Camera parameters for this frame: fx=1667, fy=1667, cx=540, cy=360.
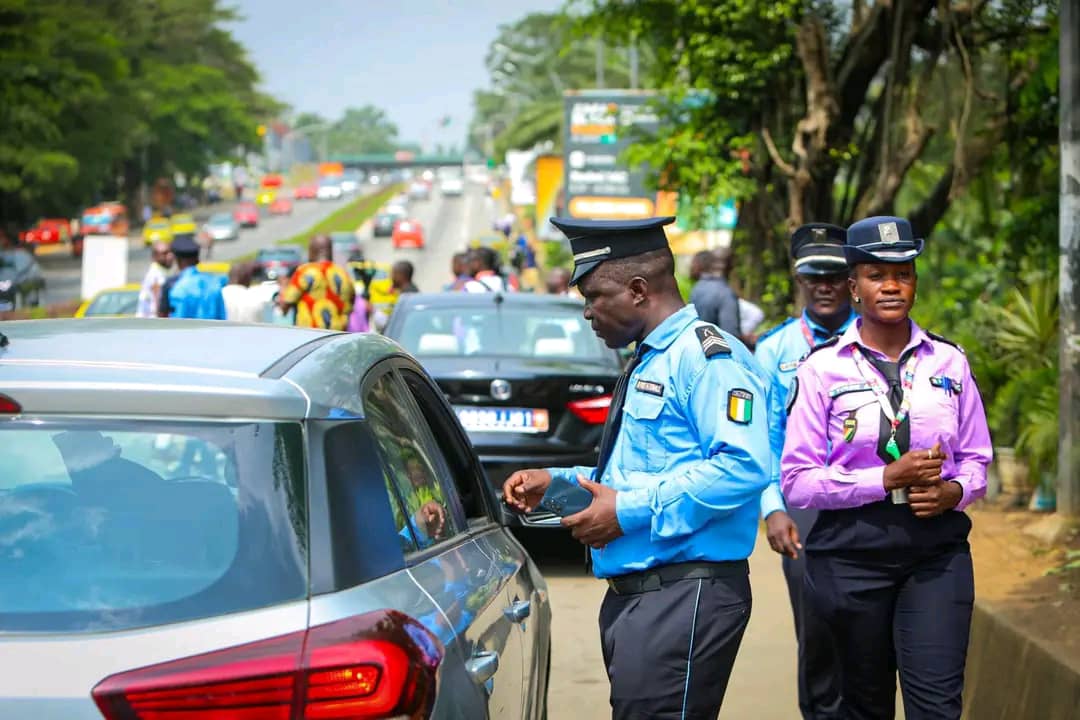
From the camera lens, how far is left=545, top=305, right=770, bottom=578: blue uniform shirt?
3756 millimetres

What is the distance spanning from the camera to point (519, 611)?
395cm

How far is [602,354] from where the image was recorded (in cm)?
1009

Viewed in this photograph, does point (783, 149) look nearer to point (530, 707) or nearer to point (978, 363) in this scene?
point (978, 363)

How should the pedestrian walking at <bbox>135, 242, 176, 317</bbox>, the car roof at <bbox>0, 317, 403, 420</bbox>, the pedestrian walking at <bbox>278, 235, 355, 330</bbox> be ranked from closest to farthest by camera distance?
the car roof at <bbox>0, 317, 403, 420</bbox>, the pedestrian walking at <bbox>278, 235, 355, 330</bbox>, the pedestrian walking at <bbox>135, 242, 176, 317</bbox>

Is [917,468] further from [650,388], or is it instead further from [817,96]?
[817,96]

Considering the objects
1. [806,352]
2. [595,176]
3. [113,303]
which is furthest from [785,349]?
[595,176]

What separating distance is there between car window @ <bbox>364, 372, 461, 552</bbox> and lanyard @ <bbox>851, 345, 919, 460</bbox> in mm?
1182

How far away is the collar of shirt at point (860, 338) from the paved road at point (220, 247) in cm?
4601

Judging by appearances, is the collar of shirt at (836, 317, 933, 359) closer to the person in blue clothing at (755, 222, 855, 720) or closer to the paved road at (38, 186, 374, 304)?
the person in blue clothing at (755, 222, 855, 720)

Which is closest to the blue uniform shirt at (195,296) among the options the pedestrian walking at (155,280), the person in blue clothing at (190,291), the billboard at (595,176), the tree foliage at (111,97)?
the person in blue clothing at (190,291)

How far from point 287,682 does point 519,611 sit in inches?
56.6

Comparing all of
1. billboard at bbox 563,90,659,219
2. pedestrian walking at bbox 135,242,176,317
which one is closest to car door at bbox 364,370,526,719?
pedestrian walking at bbox 135,242,176,317

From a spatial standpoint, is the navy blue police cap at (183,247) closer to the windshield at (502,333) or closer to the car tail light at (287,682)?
the windshield at (502,333)

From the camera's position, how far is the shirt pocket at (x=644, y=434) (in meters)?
3.87
